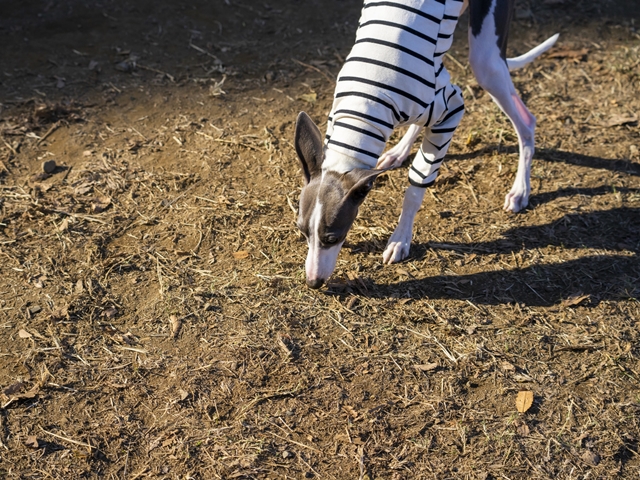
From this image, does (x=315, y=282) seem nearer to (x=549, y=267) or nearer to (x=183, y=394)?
(x=183, y=394)

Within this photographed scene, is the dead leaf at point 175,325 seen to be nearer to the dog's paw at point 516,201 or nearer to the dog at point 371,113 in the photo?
the dog at point 371,113

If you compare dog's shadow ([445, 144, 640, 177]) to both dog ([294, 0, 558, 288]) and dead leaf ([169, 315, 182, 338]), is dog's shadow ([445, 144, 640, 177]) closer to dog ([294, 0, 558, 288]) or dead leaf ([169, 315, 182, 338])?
dog ([294, 0, 558, 288])

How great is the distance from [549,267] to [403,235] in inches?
40.0

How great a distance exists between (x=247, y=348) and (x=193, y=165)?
1.99 m

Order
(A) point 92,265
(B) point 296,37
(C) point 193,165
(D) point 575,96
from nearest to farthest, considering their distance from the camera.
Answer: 1. (A) point 92,265
2. (C) point 193,165
3. (D) point 575,96
4. (B) point 296,37

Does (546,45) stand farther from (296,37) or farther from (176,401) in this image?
(176,401)

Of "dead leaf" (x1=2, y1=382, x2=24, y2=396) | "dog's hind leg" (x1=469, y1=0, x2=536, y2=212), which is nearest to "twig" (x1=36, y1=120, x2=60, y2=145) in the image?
"dead leaf" (x1=2, y1=382, x2=24, y2=396)

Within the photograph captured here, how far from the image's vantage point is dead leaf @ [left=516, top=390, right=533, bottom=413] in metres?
3.81

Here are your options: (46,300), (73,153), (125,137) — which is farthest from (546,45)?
(46,300)

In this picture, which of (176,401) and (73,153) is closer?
(176,401)

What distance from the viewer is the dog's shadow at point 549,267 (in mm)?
4508

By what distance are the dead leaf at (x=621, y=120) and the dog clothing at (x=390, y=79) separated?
8.33 feet

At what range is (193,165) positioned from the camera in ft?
18.1

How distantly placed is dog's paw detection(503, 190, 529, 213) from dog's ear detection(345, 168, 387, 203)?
1.66 m
